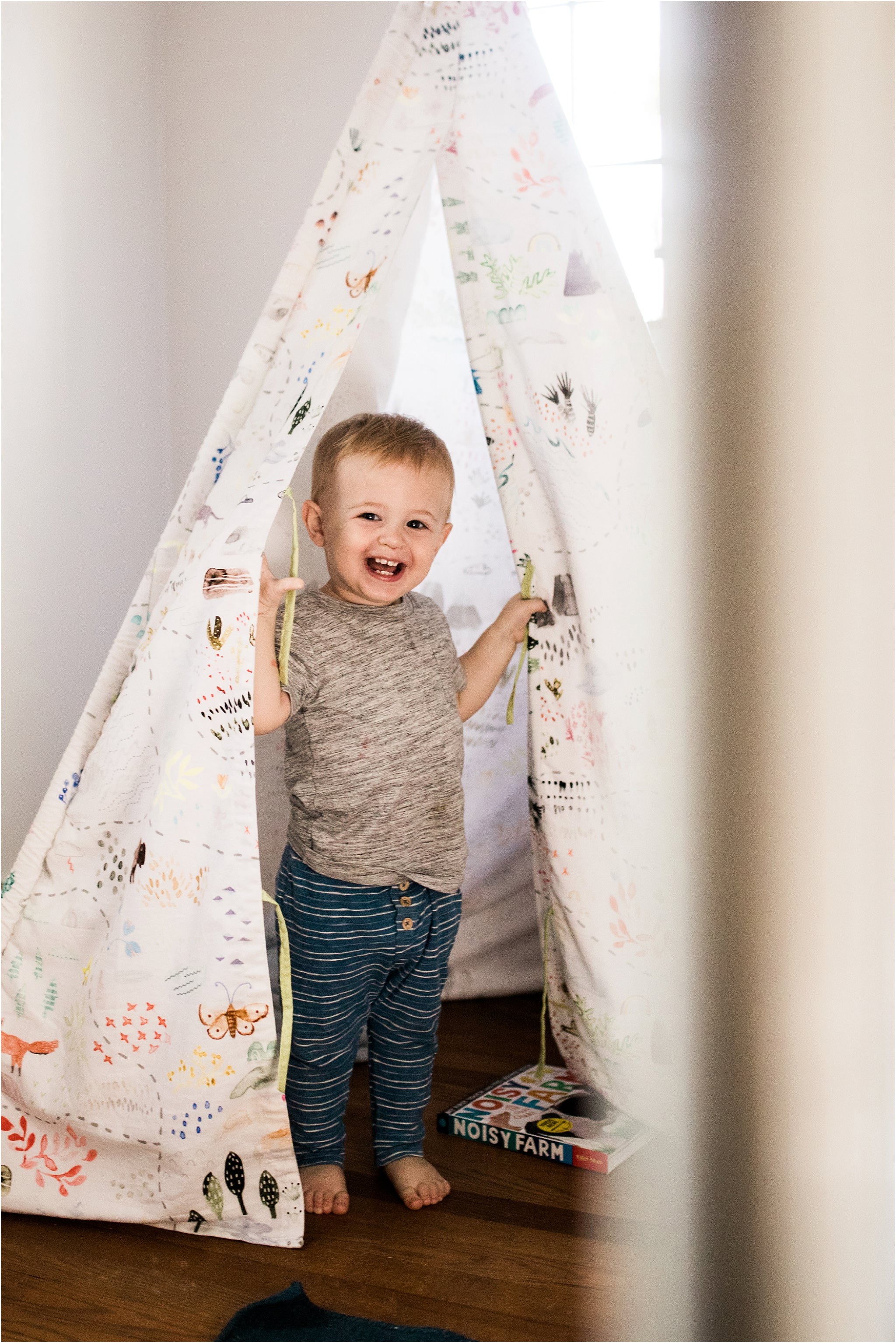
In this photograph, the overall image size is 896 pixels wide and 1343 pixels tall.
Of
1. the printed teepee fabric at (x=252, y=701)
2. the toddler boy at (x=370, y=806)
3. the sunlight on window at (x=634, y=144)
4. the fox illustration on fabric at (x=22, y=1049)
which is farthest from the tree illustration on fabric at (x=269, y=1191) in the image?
the sunlight on window at (x=634, y=144)

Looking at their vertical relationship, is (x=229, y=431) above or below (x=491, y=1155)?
above

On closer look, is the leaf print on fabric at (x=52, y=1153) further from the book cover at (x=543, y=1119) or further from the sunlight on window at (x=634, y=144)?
the sunlight on window at (x=634, y=144)

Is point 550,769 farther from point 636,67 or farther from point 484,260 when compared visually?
point 636,67

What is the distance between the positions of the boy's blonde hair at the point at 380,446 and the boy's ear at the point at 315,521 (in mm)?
13

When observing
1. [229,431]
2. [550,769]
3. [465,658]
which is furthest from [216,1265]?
[229,431]

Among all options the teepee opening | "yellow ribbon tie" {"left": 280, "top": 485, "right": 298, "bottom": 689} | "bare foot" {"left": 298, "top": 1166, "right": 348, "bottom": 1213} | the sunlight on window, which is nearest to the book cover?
"bare foot" {"left": 298, "top": 1166, "right": 348, "bottom": 1213}

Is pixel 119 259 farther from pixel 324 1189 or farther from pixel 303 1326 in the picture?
pixel 303 1326

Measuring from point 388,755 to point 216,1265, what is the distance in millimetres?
612

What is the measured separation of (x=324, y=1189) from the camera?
4.39ft

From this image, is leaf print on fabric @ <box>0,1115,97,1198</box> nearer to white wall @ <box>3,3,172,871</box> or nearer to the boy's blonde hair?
white wall @ <box>3,3,172,871</box>

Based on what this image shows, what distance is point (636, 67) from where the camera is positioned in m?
0.18

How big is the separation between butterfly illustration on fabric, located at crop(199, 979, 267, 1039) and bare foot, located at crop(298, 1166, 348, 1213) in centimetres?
22

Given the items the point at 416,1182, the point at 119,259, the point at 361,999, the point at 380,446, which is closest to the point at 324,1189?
the point at 416,1182

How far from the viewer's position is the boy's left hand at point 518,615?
1.50 metres
